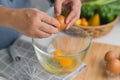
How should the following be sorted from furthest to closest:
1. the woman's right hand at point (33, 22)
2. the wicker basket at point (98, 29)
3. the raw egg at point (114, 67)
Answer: the wicker basket at point (98, 29), the raw egg at point (114, 67), the woman's right hand at point (33, 22)

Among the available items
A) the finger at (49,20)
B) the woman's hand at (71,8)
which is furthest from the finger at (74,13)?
the finger at (49,20)

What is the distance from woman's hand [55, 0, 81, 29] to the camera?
955mm

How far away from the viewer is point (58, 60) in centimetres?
89

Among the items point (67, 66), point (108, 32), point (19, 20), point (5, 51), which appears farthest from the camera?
point (108, 32)

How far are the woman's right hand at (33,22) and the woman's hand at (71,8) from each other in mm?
138

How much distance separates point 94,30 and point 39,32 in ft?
1.10

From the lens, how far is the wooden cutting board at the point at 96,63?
93cm

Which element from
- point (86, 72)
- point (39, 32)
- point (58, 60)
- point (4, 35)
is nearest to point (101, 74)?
point (86, 72)

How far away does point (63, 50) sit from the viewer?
1.03 meters

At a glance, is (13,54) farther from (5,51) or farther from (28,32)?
(28,32)

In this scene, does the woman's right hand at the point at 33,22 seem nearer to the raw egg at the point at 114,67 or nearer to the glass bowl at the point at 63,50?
the glass bowl at the point at 63,50

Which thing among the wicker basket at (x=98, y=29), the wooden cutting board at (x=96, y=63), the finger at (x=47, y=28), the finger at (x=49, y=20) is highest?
the finger at (x=49, y=20)

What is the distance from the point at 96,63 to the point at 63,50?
0.14 metres

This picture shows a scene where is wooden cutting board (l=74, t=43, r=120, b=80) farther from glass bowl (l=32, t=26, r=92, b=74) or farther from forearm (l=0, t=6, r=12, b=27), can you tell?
forearm (l=0, t=6, r=12, b=27)
